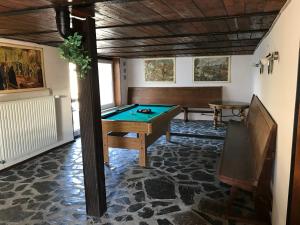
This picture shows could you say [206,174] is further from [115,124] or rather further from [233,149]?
[115,124]

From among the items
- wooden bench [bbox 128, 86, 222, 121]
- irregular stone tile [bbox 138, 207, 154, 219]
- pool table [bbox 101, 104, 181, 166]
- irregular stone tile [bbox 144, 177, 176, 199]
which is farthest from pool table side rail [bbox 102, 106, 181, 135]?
wooden bench [bbox 128, 86, 222, 121]

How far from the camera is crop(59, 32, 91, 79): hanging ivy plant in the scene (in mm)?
2430

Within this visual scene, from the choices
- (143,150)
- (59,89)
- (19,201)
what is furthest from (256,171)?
(59,89)

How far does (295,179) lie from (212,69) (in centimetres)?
653

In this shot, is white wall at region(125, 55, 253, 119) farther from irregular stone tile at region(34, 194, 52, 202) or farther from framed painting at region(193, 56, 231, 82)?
irregular stone tile at region(34, 194, 52, 202)

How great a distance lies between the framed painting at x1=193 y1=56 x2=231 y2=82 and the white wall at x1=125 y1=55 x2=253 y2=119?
Answer: 0.14m

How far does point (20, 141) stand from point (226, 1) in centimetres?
414

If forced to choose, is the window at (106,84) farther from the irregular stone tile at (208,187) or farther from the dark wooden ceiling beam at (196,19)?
the irregular stone tile at (208,187)

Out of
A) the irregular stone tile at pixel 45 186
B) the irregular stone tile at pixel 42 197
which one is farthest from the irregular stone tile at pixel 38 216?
the irregular stone tile at pixel 45 186

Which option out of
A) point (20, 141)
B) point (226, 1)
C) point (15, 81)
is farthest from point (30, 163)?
point (226, 1)

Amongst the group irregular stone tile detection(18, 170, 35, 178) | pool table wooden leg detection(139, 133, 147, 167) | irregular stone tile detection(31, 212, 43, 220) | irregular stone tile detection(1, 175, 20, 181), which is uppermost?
pool table wooden leg detection(139, 133, 147, 167)

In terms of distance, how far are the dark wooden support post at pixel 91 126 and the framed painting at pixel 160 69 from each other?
6.01 meters

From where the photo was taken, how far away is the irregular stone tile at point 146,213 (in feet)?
9.39

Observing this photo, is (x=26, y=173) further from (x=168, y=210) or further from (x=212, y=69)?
(x=212, y=69)
